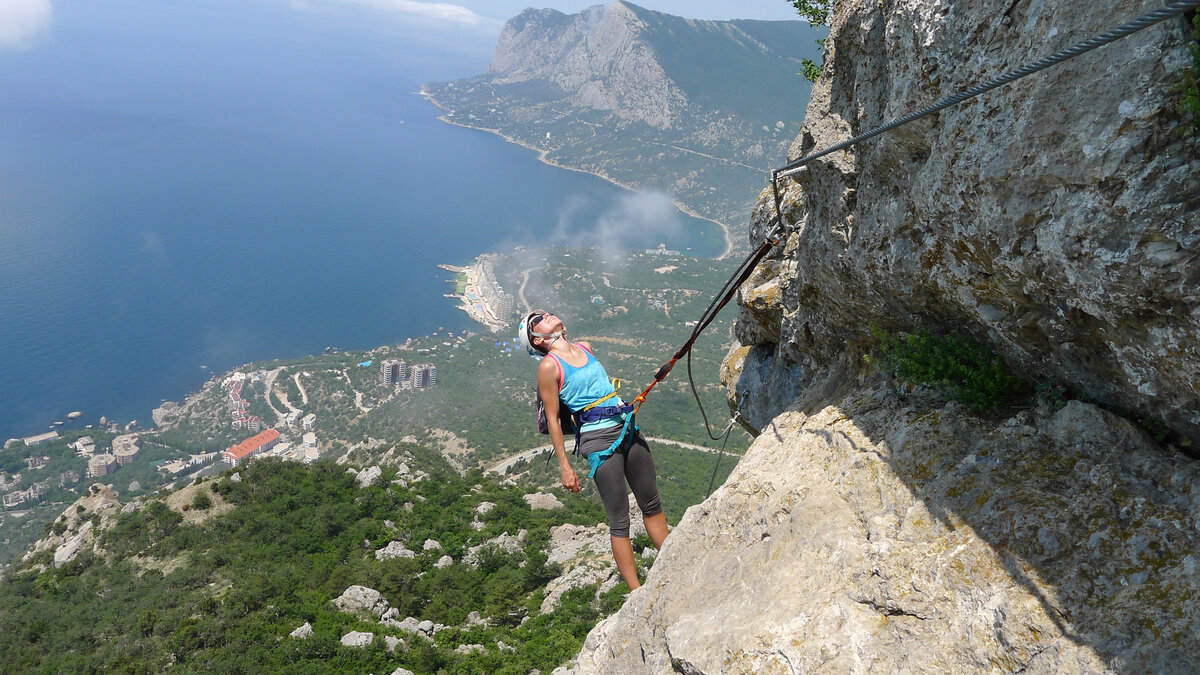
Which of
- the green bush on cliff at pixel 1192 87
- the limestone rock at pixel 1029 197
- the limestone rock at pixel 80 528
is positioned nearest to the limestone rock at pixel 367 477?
the limestone rock at pixel 80 528

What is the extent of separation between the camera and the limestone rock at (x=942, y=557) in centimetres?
301

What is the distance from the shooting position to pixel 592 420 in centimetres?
581

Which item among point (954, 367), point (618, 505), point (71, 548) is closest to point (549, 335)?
point (618, 505)

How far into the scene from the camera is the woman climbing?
18.6ft

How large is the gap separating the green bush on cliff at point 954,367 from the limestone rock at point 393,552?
753 inches

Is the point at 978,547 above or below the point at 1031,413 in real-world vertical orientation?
below

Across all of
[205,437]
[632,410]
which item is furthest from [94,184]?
[632,410]

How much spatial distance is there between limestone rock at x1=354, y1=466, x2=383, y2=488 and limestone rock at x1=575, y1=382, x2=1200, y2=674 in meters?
24.2

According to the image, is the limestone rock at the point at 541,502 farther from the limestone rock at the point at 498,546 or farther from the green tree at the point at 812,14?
the green tree at the point at 812,14

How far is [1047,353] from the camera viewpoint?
4.07 meters

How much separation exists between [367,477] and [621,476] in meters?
25.0

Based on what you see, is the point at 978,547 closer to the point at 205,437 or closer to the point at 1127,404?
the point at 1127,404

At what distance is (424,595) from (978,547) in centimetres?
1721

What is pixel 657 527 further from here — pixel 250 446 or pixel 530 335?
pixel 250 446
